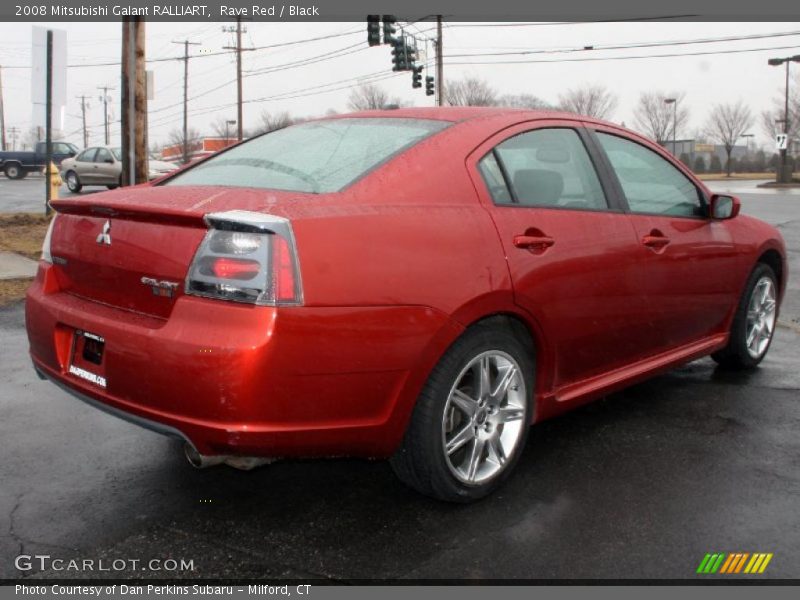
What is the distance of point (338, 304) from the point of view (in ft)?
8.77

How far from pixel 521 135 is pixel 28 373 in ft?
11.0

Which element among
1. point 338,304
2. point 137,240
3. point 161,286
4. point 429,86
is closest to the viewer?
point 338,304

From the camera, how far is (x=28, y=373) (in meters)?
5.04

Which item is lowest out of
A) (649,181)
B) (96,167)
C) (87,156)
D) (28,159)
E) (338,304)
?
(338,304)

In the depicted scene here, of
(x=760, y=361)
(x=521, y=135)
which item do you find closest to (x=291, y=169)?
(x=521, y=135)

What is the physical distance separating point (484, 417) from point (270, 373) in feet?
3.41

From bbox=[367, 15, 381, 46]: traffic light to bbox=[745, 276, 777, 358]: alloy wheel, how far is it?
23.0 meters

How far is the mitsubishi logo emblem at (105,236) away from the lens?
304 cm

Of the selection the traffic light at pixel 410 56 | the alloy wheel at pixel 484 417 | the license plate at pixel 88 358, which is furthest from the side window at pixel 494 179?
the traffic light at pixel 410 56

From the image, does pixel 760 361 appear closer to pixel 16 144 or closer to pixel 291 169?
pixel 291 169

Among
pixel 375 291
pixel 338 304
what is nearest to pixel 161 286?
pixel 338 304

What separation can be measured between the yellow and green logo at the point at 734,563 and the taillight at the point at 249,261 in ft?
5.32

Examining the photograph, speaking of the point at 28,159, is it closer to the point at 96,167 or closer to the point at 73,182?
the point at 73,182

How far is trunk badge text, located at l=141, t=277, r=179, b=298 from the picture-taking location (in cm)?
276
